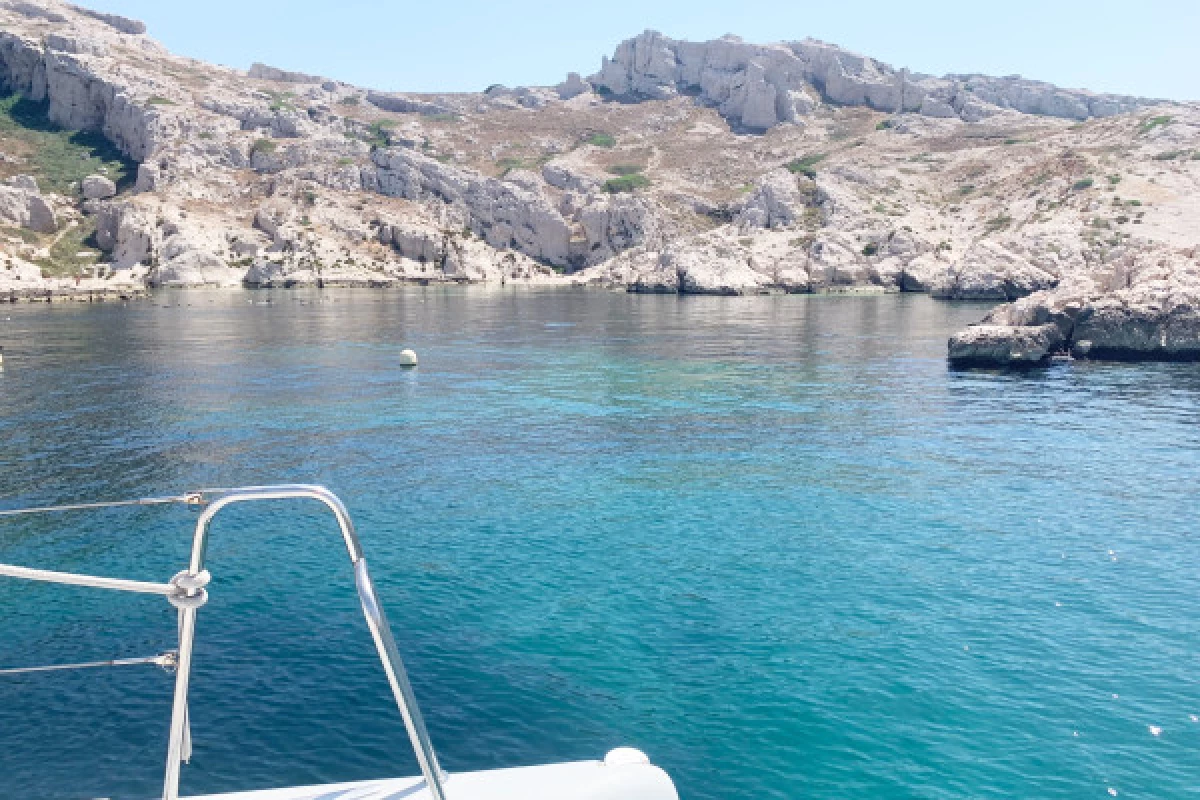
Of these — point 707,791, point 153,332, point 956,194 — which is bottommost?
point 707,791

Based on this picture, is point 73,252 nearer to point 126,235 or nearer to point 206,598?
point 126,235

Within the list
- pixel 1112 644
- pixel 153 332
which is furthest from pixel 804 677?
pixel 153 332

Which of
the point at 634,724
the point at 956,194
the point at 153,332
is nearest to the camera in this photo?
the point at 634,724

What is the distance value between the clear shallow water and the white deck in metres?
4.77

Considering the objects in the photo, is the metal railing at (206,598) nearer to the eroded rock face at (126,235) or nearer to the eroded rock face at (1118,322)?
the eroded rock face at (1118,322)

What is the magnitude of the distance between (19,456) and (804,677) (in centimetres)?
3234

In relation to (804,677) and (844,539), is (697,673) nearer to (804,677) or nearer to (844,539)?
(804,677)

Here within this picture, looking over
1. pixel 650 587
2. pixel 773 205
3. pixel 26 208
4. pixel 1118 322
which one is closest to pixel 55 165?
pixel 26 208

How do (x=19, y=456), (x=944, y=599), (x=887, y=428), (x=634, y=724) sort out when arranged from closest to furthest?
(x=634, y=724) < (x=944, y=599) < (x=19, y=456) < (x=887, y=428)

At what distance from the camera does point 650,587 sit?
22328mm

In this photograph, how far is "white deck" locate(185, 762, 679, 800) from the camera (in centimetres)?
927

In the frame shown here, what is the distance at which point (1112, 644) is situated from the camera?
63.1 feet

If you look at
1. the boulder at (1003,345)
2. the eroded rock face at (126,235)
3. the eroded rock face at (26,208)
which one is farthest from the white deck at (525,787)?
the eroded rock face at (26,208)

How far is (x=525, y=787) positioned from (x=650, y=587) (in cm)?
1300
